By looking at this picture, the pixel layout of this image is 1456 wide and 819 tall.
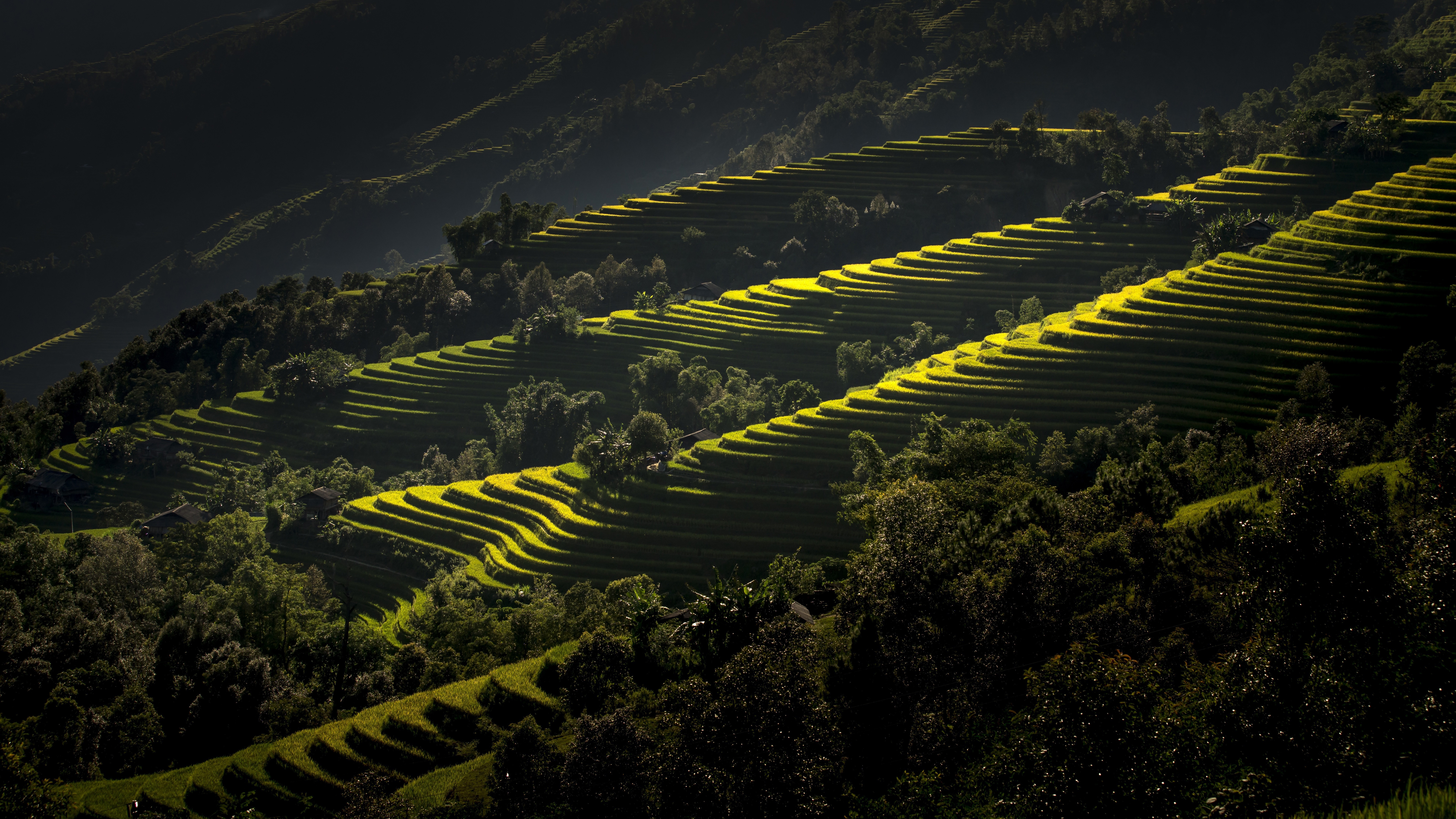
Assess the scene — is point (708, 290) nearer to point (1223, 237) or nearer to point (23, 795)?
point (1223, 237)

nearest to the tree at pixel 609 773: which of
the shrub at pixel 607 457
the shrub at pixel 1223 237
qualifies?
the shrub at pixel 607 457

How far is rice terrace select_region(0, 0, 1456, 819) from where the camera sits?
24.1 meters

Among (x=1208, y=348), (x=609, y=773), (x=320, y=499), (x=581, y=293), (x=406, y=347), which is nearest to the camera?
(x=609, y=773)

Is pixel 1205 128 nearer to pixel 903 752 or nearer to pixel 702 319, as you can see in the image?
pixel 702 319

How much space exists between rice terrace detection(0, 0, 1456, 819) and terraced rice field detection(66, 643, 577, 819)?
22 centimetres

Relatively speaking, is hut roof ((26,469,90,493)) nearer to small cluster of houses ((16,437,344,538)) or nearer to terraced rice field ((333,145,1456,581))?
small cluster of houses ((16,437,344,538))

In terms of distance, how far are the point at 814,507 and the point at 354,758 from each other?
102ft

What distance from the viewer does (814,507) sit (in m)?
60.8

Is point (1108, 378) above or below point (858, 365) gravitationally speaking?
above

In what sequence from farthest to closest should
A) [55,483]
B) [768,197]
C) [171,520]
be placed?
[768,197], [55,483], [171,520]

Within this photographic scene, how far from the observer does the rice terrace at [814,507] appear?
24.1 m

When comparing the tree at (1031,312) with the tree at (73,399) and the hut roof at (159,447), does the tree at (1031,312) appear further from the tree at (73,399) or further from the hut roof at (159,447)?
the tree at (73,399)

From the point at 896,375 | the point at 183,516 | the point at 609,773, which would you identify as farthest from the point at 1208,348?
the point at 183,516

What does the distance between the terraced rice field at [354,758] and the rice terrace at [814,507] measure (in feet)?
0.71
